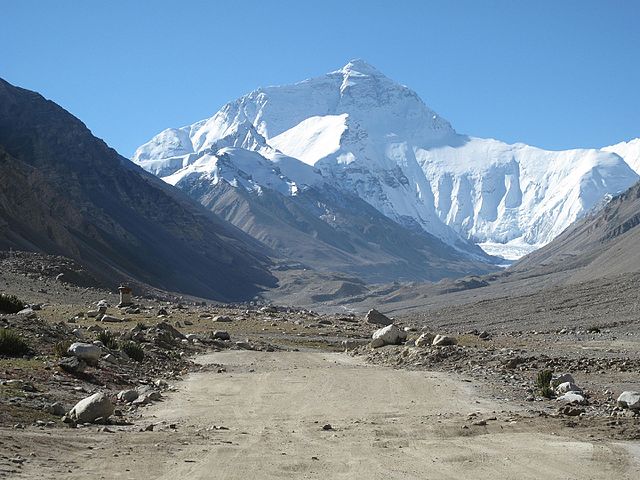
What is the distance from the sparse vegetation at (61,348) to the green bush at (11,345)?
2.78ft

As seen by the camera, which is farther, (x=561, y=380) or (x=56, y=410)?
(x=561, y=380)

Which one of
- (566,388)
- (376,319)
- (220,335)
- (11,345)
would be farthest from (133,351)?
(376,319)

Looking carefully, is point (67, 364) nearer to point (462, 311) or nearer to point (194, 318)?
point (194, 318)

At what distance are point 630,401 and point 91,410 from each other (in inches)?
449

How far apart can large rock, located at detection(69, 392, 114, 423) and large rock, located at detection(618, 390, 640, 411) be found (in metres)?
11.0

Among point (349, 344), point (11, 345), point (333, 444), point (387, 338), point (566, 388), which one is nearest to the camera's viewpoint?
point (333, 444)

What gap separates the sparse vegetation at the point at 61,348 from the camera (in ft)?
81.1

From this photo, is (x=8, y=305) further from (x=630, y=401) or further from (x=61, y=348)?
(x=630, y=401)

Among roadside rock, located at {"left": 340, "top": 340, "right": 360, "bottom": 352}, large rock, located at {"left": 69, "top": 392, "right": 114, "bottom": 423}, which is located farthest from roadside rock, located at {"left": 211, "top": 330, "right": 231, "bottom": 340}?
large rock, located at {"left": 69, "top": 392, "right": 114, "bottom": 423}

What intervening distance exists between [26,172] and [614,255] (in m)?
119

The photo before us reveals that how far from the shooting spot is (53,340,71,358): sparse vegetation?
24.7 meters

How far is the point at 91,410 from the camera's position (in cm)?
1794

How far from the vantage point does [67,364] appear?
2284 cm

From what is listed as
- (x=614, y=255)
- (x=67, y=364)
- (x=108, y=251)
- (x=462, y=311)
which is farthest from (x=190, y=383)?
(x=614, y=255)
